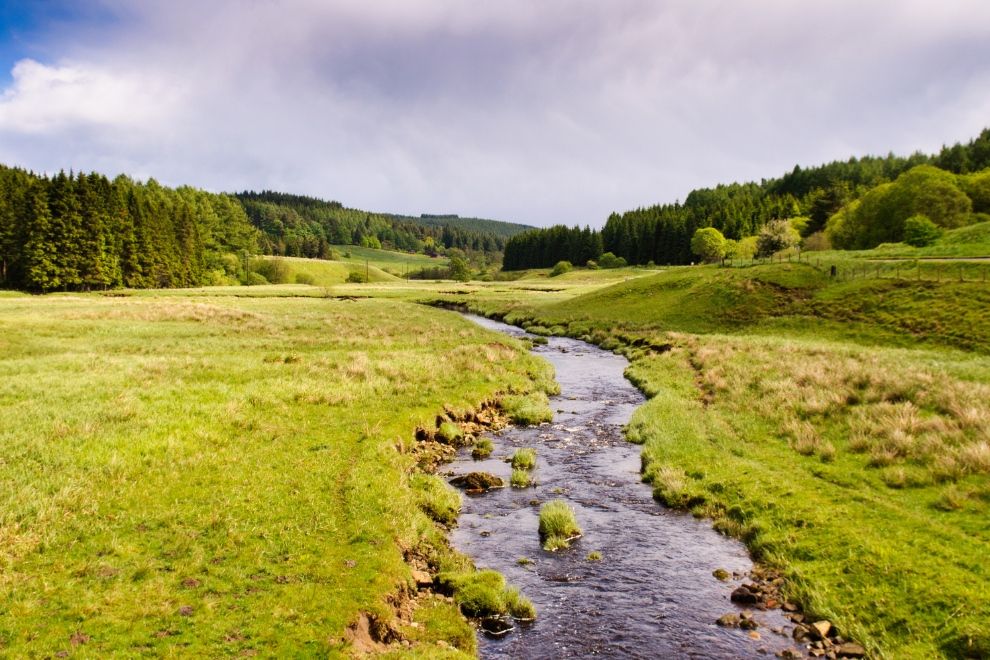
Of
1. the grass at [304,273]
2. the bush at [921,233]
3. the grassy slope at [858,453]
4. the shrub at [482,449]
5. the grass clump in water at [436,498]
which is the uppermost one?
the bush at [921,233]

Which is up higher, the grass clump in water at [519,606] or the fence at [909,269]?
the fence at [909,269]

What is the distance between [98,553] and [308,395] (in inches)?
524

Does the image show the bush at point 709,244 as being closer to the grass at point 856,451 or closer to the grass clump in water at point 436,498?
the grass at point 856,451

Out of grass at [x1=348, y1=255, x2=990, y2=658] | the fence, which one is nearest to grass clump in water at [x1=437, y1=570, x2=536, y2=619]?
grass at [x1=348, y1=255, x2=990, y2=658]

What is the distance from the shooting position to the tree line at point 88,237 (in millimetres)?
86562

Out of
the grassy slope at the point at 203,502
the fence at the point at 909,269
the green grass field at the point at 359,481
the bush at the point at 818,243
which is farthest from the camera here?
the bush at the point at 818,243

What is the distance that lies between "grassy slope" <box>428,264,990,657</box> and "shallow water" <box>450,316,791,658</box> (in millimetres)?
1300

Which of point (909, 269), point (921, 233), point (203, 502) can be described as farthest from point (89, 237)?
point (921, 233)

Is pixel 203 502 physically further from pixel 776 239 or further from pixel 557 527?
pixel 776 239

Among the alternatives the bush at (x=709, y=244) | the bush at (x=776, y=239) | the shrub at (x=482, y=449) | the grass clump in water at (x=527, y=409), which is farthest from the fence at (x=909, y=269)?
the bush at (x=709, y=244)

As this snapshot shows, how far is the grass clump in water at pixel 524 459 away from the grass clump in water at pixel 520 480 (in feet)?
3.90

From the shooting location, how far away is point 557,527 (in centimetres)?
1576

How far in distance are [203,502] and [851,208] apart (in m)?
123

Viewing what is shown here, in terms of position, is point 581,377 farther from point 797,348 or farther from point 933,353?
point 933,353
